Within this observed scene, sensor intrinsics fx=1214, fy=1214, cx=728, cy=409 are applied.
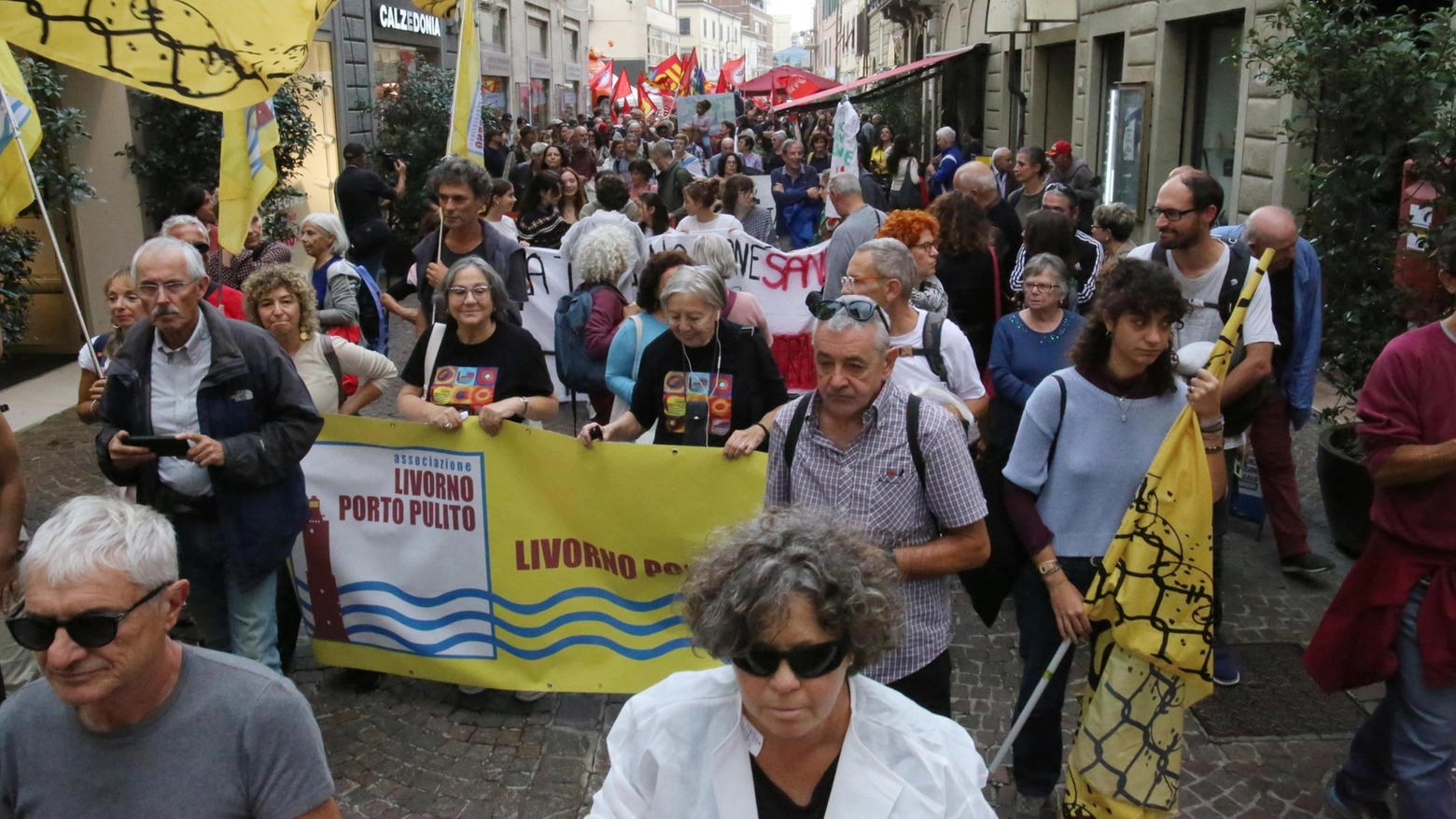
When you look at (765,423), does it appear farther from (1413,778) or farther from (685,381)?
(1413,778)

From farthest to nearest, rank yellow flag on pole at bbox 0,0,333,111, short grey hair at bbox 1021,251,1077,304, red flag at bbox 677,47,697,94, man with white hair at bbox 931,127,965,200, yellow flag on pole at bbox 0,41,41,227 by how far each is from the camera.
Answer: red flag at bbox 677,47,697,94, man with white hair at bbox 931,127,965,200, short grey hair at bbox 1021,251,1077,304, yellow flag on pole at bbox 0,41,41,227, yellow flag on pole at bbox 0,0,333,111

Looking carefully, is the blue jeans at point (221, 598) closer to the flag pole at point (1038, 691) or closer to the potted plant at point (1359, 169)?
the flag pole at point (1038, 691)

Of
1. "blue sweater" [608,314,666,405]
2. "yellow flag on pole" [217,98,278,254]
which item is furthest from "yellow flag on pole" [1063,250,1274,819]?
"yellow flag on pole" [217,98,278,254]

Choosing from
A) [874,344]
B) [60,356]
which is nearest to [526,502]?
[874,344]

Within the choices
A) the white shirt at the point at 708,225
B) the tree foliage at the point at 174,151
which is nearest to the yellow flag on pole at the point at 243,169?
the white shirt at the point at 708,225

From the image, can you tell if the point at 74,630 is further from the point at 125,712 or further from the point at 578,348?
the point at 578,348

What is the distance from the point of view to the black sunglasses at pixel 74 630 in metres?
2.11

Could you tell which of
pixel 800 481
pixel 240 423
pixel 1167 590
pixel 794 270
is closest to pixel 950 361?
pixel 1167 590

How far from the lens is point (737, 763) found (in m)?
2.03

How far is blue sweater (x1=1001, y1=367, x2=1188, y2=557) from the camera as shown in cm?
344

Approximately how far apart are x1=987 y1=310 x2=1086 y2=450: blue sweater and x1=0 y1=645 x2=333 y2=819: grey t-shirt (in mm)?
3304

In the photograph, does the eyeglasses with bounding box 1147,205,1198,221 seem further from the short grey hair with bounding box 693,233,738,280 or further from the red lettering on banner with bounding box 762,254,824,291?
the red lettering on banner with bounding box 762,254,824,291

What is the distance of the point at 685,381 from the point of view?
450 cm

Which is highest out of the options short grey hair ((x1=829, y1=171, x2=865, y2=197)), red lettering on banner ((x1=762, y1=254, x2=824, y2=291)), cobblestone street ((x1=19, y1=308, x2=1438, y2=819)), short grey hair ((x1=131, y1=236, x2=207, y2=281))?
short grey hair ((x1=829, y1=171, x2=865, y2=197))
